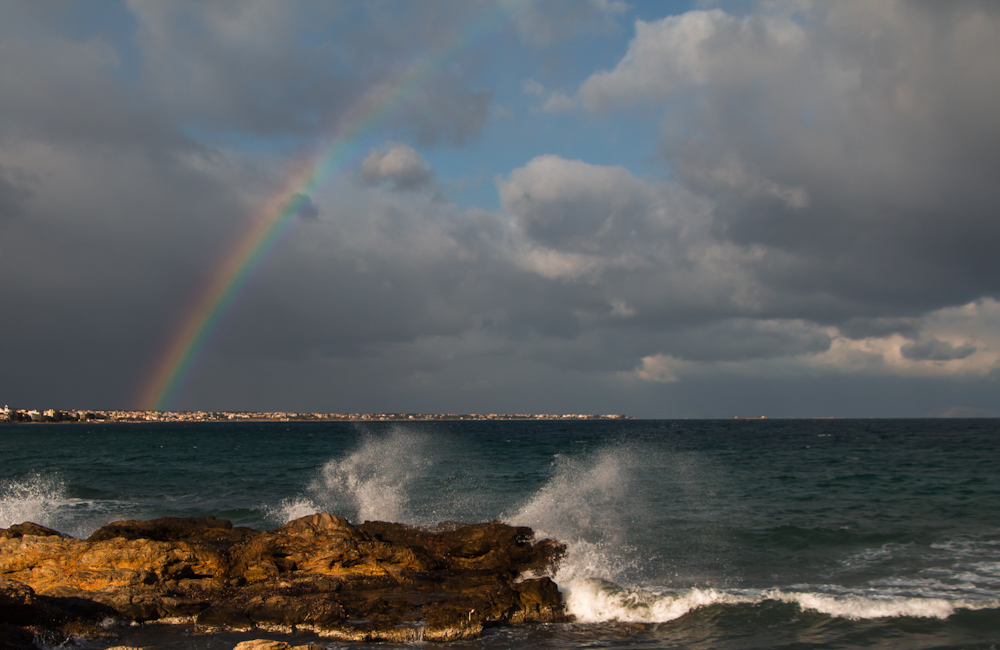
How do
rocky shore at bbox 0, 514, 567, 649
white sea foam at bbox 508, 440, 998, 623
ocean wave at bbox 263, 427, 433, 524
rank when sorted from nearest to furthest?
rocky shore at bbox 0, 514, 567, 649 < white sea foam at bbox 508, 440, 998, 623 < ocean wave at bbox 263, 427, 433, 524

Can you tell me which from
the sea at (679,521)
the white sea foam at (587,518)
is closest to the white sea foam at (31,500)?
the sea at (679,521)

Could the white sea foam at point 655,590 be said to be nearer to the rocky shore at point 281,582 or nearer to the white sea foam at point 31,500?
the rocky shore at point 281,582

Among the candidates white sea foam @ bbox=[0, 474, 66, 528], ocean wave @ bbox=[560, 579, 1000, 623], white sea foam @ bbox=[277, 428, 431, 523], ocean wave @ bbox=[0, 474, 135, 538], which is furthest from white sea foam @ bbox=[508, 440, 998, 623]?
white sea foam @ bbox=[0, 474, 66, 528]

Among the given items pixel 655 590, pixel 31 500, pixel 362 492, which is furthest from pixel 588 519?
pixel 31 500

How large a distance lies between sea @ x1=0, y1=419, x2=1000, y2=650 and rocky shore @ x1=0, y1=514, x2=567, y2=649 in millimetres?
447

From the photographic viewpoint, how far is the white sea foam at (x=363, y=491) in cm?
2509

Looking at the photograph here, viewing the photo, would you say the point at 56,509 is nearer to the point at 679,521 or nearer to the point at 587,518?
the point at 587,518

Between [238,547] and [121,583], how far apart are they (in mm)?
2307

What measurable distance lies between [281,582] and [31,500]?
1963cm

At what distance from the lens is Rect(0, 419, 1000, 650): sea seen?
12305 millimetres

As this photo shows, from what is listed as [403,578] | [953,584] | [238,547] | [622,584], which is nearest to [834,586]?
[953,584]

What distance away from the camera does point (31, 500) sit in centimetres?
2656

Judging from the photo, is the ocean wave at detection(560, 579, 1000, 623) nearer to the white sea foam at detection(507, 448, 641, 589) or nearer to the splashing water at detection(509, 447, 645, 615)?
the splashing water at detection(509, 447, 645, 615)

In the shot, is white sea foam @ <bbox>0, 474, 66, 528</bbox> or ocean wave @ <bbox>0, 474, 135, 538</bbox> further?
white sea foam @ <bbox>0, 474, 66, 528</bbox>
